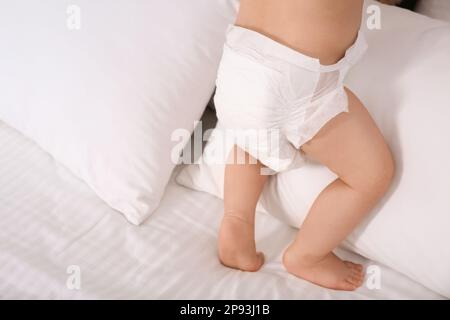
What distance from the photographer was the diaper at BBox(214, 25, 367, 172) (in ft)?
2.24

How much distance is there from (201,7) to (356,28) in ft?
1.13

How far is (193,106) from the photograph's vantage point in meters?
0.93

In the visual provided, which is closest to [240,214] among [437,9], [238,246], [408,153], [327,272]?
[238,246]

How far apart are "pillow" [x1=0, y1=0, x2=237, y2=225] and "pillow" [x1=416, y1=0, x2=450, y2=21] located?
0.40 m

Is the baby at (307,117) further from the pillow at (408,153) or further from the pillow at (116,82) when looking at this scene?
the pillow at (116,82)

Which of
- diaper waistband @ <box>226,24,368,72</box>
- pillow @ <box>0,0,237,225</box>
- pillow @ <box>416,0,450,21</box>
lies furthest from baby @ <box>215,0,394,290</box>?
pillow @ <box>416,0,450,21</box>

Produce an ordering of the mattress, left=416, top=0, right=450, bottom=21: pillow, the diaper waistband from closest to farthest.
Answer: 1. the diaper waistband
2. the mattress
3. left=416, top=0, right=450, bottom=21: pillow

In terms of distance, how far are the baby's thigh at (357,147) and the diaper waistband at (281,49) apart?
0.08m

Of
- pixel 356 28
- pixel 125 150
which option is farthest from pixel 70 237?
pixel 356 28

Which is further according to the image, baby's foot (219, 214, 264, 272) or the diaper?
baby's foot (219, 214, 264, 272)

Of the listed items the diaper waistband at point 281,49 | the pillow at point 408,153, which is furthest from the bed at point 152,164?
the diaper waistband at point 281,49

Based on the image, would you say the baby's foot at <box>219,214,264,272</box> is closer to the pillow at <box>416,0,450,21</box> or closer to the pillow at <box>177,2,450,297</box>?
the pillow at <box>177,2,450,297</box>

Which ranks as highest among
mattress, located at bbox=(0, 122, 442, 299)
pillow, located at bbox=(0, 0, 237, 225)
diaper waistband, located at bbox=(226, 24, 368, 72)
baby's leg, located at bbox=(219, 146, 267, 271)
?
diaper waistband, located at bbox=(226, 24, 368, 72)

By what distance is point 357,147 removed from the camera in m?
0.73
